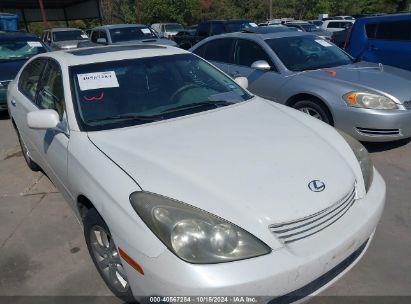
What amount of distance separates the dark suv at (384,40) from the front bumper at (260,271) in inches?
215

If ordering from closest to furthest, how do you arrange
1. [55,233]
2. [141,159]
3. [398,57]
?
1. [141,159]
2. [55,233]
3. [398,57]

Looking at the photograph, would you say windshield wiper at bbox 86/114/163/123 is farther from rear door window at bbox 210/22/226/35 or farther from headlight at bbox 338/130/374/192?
rear door window at bbox 210/22/226/35

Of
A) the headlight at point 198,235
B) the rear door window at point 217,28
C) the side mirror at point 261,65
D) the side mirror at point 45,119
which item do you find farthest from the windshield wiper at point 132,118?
the rear door window at point 217,28

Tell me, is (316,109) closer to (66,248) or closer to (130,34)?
(66,248)

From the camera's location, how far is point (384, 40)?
264 inches

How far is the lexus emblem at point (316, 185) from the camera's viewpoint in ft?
6.77

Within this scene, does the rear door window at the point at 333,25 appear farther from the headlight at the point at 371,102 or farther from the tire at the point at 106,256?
the tire at the point at 106,256

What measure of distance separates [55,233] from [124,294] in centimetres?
123

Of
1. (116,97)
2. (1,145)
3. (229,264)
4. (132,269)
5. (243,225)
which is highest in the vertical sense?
(116,97)

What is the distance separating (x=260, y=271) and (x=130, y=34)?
1191 centimetres

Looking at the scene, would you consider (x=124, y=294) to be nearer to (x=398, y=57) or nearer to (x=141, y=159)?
(x=141, y=159)

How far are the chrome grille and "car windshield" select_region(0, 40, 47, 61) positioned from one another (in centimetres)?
790

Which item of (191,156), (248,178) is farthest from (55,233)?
(248,178)

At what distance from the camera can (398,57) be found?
21.3 ft
